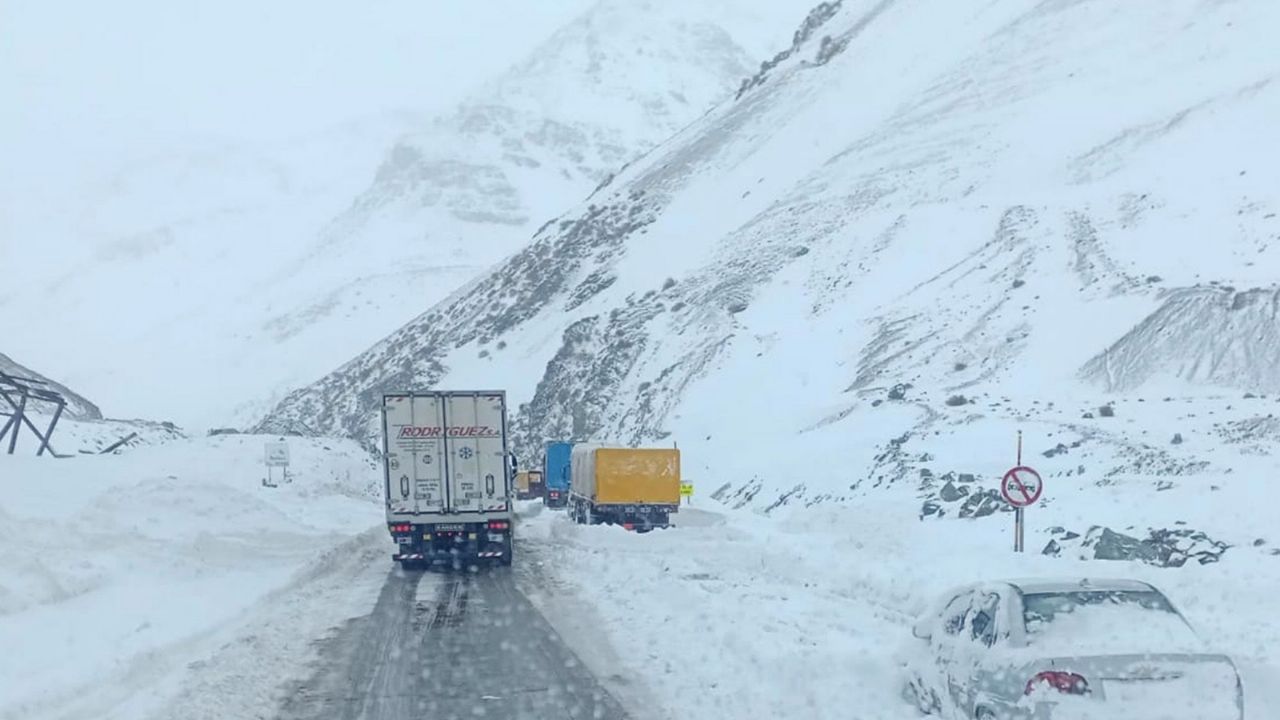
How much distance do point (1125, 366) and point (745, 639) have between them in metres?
23.6

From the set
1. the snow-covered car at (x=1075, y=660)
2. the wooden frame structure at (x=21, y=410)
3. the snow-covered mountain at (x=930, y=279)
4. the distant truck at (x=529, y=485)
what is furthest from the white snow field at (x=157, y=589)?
the distant truck at (x=529, y=485)

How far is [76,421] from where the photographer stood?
58.4 metres

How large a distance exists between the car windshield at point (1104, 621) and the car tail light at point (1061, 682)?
0.90ft

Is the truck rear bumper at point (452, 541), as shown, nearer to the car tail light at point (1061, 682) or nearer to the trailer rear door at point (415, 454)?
the trailer rear door at point (415, 454)

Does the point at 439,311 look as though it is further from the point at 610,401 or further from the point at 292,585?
the point at 292,585

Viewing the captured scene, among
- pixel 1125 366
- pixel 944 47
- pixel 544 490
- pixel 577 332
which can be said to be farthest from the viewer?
pixel 944 47

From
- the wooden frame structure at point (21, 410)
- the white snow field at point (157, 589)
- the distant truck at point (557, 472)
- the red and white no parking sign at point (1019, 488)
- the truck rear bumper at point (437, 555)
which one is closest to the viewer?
the white snow field at point (157, 589)

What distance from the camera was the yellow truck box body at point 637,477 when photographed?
3434 centimetres

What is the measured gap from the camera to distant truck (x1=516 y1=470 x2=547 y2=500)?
57125 mm

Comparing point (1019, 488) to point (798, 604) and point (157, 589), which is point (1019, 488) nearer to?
point (798, 604)

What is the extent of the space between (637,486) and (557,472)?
54.3ft

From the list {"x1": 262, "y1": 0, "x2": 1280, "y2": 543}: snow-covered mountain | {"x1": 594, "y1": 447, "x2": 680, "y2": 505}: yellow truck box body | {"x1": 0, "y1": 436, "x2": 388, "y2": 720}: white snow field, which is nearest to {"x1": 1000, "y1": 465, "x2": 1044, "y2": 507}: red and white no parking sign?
{"x1": 262, "y1": 0, "x2": 1280, "y2": 543}: snow-covered mountain

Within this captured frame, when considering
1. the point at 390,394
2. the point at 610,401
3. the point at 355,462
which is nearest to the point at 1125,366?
the point at 390,394

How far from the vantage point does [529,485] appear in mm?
57906
